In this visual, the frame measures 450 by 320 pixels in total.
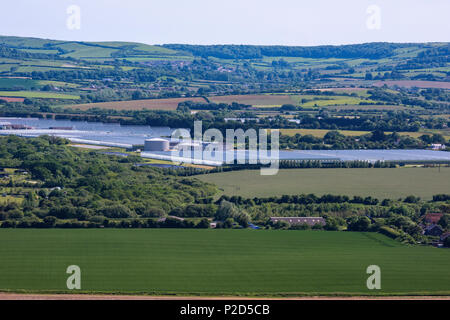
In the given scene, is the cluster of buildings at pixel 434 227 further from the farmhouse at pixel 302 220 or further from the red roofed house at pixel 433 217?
the farmhouse at pixel 302 220

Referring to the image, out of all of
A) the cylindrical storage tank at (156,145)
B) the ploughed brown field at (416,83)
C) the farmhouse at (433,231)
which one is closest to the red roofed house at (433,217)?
the farmhouse at (433,231)

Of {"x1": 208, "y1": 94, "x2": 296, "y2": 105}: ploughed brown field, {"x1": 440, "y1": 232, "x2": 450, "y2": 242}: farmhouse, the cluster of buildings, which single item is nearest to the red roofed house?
the cluster of buildings

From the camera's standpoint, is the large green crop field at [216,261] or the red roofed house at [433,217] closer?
the large green crop field at [216,261]

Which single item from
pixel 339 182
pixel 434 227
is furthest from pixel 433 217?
pixel 339 182

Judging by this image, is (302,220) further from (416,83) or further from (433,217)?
(416,83)

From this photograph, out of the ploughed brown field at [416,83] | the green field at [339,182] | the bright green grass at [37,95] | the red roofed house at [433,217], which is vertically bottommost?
the green field at [339,182]

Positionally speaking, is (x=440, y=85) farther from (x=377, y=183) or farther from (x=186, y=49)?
(x=186, y=49)

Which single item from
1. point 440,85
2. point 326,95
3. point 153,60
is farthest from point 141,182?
point 153,60
